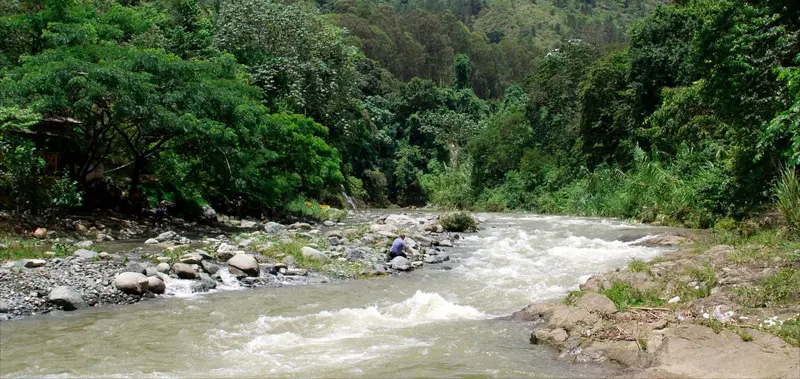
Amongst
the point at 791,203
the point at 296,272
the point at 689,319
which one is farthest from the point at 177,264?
the point at 791,203

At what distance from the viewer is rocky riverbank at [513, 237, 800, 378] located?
198 inches

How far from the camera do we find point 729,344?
17.3ft

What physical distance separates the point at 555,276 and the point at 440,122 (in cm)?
4290

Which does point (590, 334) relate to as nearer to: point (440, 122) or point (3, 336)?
point (3, 336)

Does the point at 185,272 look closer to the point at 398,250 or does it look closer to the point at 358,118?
the point at 398,250

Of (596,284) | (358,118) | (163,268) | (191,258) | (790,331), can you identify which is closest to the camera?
(790,331)

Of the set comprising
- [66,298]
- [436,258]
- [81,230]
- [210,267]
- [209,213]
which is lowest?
[209,213]

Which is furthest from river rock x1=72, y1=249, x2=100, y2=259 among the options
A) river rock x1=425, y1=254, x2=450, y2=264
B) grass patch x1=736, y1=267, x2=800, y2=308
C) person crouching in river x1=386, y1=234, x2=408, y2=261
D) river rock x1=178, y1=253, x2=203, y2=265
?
grass patch x1=736, y1=267, x2=800, y2=308

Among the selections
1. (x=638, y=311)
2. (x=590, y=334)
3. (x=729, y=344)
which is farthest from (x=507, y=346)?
(x=729, y=344)

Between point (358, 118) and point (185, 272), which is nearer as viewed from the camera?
point (185, 272)

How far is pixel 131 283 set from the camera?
8.60 metres

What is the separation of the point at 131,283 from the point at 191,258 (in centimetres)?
173

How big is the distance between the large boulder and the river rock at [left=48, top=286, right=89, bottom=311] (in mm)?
2767

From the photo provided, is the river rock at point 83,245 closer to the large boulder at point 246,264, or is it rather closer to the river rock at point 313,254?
the large boulder at point 246,264
